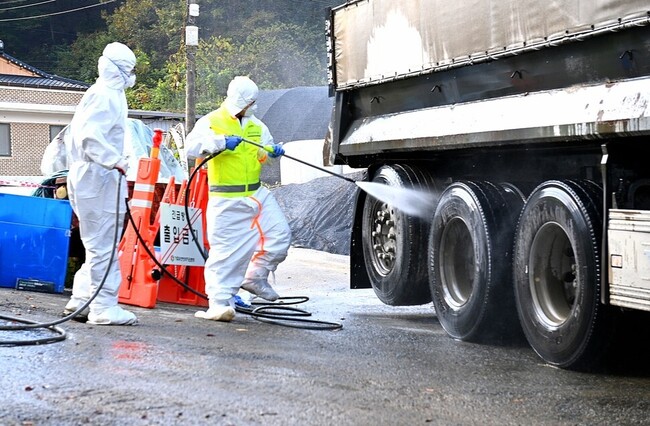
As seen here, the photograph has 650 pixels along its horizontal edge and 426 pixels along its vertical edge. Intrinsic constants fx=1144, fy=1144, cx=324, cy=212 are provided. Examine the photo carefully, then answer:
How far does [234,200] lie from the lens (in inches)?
368

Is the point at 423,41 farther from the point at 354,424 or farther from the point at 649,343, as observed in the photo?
the point at 354,424

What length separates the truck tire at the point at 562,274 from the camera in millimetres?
6445

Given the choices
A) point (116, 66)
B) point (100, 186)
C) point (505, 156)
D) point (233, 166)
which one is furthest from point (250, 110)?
point (505, 156)

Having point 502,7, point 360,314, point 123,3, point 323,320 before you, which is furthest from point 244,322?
point 123,3

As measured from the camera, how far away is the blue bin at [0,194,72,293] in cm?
1133

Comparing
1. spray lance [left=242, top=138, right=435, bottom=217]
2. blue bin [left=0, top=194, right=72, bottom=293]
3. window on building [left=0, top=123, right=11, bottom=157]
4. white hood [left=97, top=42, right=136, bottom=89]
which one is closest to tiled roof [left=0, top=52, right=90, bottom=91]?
window on building [left=0, top=123, right=11, bottom=157]

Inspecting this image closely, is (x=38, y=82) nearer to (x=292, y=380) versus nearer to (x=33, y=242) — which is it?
(x=33, y=242)

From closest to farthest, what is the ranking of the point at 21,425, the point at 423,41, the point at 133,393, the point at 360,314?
the point at 21,425 < the point at 133,393 < the point at 423,41 < the point at 360,314

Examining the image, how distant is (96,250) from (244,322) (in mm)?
1362

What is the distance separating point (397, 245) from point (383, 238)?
1.40ft

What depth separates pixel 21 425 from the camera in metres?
4.83

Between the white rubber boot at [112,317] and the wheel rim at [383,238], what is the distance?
2297mm

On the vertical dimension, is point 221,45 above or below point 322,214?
above

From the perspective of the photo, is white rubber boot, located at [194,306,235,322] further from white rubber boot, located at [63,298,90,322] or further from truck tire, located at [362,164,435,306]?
truck tire, located at [362,164,435,306]
